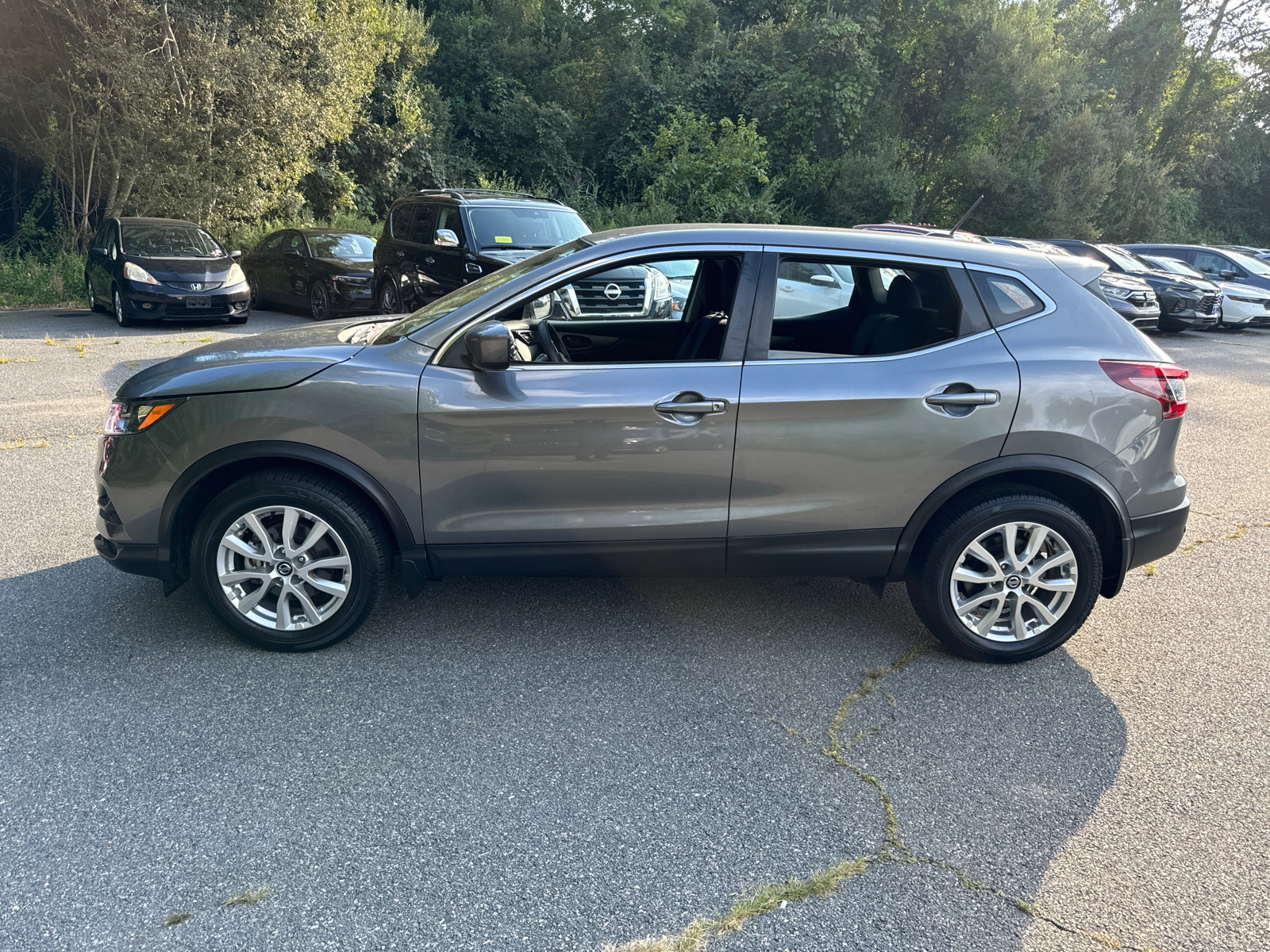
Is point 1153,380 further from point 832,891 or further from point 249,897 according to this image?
point 249,897

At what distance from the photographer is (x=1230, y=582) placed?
4867 mm

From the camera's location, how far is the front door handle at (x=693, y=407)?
3590 millimetres

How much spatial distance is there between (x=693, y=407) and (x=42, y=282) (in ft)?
56.8

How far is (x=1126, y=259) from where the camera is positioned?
18.3m

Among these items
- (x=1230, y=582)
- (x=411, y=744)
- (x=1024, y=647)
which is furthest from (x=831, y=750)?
(x=1230, y=582)

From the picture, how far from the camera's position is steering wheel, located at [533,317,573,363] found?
4375mm

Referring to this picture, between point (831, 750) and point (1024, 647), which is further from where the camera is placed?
point (1024, 647)

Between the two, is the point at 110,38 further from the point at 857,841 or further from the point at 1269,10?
the point at 1269,10

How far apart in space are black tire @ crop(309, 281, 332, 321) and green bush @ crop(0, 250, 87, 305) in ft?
15.6

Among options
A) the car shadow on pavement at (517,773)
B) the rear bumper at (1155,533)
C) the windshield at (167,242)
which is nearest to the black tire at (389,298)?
the windshield at (167,242)

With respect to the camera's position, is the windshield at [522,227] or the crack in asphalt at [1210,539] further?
the windshield at [522,227]

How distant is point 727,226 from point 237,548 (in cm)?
242

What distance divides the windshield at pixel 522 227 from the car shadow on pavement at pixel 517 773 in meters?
7.16

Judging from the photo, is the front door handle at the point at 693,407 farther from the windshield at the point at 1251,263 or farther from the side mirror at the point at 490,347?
the windshield at the point at 1251,263
